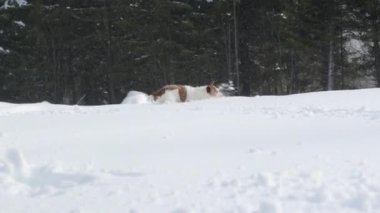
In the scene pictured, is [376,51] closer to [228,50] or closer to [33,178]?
[228,50]

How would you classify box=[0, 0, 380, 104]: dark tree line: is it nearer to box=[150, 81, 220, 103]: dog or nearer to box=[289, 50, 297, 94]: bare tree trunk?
box=[289, 50, 297, 94]: bare tree trunk

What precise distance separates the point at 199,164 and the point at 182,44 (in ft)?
72.4

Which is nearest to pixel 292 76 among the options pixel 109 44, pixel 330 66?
pixel 330 66

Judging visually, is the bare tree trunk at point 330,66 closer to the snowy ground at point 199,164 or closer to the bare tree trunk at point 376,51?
the bare tree trunk at point 376,51

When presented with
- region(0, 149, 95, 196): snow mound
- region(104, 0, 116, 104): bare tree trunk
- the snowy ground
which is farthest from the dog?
region(104, 0, 116, 104): bare tree trunk

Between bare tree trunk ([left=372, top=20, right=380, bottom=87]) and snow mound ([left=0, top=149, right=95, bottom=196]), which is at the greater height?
bare tree trunk ([left=372, top=20, right=380, bottom=87])

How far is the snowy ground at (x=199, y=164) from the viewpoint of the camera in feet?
13.4

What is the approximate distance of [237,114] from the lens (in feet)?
27.7

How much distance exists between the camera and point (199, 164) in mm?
5109

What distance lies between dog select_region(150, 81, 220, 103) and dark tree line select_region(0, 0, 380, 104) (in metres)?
10.5

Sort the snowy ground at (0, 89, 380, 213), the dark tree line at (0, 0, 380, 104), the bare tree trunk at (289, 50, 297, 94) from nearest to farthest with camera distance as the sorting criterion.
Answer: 1. the snowy ground at (0, 89, 380, 213)
2. the dark tree line at (0, 0, 380, 104)
3. the bare tree trunk at (289, 50, 297, 94)

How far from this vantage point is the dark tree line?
83.7ft

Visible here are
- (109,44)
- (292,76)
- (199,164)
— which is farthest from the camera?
(292,76)

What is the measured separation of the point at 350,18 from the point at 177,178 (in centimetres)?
2297
